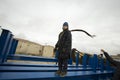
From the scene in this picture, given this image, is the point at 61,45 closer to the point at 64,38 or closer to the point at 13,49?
the point at 64,38

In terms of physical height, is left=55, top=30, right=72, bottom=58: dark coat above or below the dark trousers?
above

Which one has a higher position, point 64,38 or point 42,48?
point 42,48

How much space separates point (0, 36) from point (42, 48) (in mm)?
35479

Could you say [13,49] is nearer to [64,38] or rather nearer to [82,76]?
[64,38]

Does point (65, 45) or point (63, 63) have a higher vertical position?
point (65, 45)

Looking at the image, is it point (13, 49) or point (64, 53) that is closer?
point (64, 53)

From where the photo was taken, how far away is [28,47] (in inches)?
1374

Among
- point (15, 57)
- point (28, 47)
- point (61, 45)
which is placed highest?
point (28, 47)

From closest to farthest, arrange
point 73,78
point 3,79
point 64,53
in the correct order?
point 3,79 → point 64,53 → point 73,78

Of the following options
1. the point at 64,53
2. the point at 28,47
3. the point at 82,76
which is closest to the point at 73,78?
the point at 82,76

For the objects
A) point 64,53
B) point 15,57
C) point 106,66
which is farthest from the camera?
point 106,66

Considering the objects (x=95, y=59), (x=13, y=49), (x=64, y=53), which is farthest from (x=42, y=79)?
(x=95, y=59)

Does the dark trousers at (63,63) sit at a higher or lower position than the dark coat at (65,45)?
lower

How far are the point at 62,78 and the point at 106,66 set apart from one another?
5.06 m
